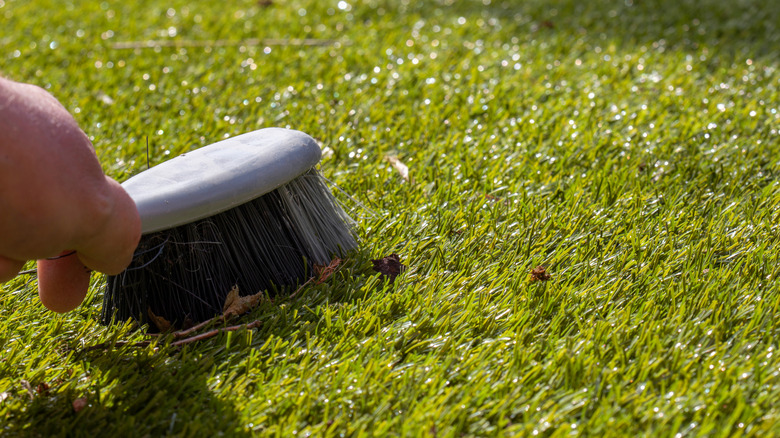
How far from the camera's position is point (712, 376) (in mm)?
1473

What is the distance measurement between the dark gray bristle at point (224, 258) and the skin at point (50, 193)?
21 centimetres

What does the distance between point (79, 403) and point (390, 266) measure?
32.5 inches

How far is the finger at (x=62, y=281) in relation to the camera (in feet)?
5.16

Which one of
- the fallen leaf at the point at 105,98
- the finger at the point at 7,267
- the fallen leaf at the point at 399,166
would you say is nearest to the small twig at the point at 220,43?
the fallen leaf at the point at 105,98

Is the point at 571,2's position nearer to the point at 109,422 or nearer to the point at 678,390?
the point at 678,390

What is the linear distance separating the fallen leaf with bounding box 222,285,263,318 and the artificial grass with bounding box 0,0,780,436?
1.3 inches

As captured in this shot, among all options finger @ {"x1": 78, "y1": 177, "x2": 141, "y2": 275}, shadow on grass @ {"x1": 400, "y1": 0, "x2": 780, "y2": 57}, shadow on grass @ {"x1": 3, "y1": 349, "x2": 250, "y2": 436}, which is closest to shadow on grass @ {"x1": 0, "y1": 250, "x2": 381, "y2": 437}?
shadow on grass @ {"x1": 3, "y1": 349, "x2": 250, "y2": 436}

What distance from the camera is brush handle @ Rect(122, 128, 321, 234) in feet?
5.23

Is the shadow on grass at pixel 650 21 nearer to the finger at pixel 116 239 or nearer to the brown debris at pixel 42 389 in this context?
the finger at pixel 116 239

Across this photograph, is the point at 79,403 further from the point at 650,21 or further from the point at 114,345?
the point at 650,21

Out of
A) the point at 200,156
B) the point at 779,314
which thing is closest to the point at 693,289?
the point at 779,314

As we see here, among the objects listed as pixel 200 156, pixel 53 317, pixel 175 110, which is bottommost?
pixel 53 317

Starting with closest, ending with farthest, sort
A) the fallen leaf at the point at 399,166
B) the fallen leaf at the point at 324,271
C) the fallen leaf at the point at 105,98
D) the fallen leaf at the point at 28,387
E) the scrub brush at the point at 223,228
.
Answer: the fallen leaf at the point at 28,387 < the scrub brush at the point at 223,228 < the fallen leaf at the point at 324,271 < the fallen leaf at the point at 399,166 < the fallen leaf at the point at 105,98

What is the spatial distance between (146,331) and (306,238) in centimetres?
46
